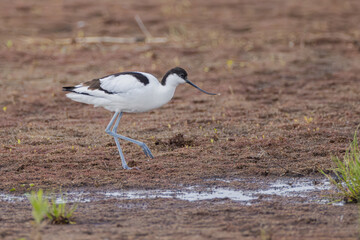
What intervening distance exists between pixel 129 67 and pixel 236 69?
2.47 meters

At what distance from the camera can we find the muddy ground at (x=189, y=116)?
602cm

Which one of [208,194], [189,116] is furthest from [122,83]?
[189,116]

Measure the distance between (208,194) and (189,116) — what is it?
154 inches

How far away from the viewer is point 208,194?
694 cm

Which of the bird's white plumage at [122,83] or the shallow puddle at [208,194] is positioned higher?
the bird's white plumage at [122,83]

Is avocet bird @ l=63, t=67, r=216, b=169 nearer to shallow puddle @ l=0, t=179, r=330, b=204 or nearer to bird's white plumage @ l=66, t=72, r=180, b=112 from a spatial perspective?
bird's white plumage @ l=66, t=72, r=180, b=112

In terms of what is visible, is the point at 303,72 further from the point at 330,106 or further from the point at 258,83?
the point at 330,106

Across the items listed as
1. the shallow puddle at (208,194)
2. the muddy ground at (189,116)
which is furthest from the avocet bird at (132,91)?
the shallow puddle at (208,194)

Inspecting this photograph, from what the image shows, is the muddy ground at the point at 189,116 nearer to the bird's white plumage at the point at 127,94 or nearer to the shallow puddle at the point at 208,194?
the shallow puddle at the point at 208,194

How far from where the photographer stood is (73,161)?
808 centimetres

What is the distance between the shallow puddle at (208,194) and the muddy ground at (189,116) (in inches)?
6.8

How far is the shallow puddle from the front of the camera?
675cm

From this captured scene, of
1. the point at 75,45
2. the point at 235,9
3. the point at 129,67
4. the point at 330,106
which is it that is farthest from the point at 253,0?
the point at 330,106

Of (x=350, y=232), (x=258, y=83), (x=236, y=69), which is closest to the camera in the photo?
(x=350, y=232)
